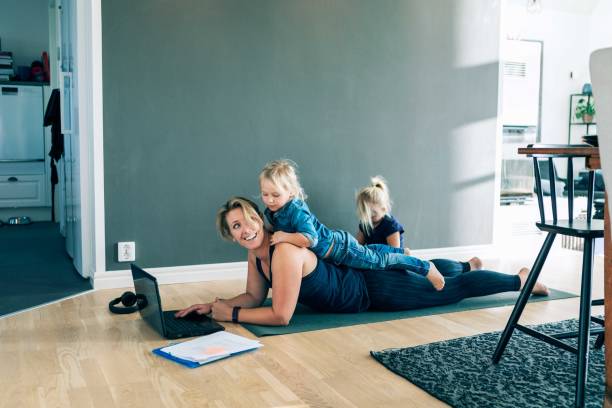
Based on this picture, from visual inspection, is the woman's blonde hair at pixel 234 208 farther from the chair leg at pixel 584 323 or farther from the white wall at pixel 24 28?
the white wall at pixel 24 28

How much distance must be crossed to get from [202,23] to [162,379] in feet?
7.32

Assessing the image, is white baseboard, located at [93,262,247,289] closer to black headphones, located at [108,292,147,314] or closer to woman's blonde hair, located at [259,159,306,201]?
black headphones, located at [108,292,147,314]

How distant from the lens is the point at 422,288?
3051mm

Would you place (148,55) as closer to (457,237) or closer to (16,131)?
(457,237)

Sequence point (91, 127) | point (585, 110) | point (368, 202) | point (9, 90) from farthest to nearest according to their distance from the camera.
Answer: point (585, 110) → point (9, 90) → point (368, 202) → point (91, 127)

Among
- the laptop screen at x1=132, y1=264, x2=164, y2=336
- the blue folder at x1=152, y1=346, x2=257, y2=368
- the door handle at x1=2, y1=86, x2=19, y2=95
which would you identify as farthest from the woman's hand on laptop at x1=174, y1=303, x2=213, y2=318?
the door handle at x1=2, y1=86, x2=19, y2=95

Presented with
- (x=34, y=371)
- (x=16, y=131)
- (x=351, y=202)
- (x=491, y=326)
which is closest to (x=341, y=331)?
(x=491, y=326)

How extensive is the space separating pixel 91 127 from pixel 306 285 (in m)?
1.55

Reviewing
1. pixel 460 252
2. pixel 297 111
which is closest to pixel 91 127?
pixel 297 111

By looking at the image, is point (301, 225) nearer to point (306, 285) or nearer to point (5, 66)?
point (306, 285)

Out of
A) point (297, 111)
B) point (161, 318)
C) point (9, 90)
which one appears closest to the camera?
point (161, 318)

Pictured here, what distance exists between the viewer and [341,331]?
2689mm

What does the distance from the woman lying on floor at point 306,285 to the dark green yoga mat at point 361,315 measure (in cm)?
3

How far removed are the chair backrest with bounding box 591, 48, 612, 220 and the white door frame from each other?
9.05ft
